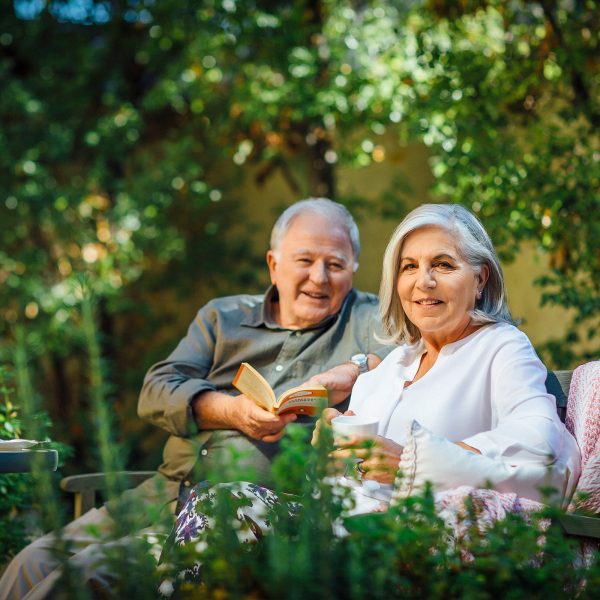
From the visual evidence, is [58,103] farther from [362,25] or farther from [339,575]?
[339,575]

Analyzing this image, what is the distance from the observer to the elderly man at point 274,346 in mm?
3328

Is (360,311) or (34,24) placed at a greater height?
(34,24)

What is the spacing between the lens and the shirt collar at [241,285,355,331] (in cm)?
362

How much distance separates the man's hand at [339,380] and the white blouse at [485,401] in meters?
0.30

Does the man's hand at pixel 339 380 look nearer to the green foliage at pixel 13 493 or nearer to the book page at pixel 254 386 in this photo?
the book page at pixel 254 386

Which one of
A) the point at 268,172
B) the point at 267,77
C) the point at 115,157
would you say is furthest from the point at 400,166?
the point at 115,157

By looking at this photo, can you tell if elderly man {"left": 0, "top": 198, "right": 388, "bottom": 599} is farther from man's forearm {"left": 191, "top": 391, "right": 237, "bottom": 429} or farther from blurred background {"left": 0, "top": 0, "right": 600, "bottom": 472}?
blurred background {"left": 0, "top": 0, "right": 600, "bottom": 472}

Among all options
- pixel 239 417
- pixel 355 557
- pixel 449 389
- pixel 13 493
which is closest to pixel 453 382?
pixel 449 389

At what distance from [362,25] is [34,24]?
11.1 ft

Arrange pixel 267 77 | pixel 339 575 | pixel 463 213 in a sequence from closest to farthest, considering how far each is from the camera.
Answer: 1. pixel 339 575
2. pixel 463 213
3. pixel 267 77

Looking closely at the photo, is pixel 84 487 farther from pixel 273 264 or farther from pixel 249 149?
pixel 249 149

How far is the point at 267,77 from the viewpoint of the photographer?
6.56 metres

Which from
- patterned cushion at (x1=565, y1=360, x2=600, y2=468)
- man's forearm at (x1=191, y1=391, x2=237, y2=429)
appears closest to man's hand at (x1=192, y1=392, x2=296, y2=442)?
man's forearm at (x1=191, y1=391, x2=237, y2=429)

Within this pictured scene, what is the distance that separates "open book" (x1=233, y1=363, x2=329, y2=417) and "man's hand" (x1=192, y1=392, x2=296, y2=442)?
0.11ft
